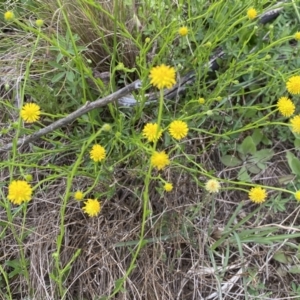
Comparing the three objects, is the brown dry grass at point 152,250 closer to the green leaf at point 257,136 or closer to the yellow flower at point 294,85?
the green leaf at point 257,136

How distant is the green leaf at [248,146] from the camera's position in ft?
3.68

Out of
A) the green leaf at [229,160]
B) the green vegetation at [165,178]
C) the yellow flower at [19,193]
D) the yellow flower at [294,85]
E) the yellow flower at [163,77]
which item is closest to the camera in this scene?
the yellow flower at [163,77]

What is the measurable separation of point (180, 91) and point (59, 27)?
36cm

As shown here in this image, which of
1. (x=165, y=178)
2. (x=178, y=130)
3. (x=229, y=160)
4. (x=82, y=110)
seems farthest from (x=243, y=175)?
(x=82, y=110)

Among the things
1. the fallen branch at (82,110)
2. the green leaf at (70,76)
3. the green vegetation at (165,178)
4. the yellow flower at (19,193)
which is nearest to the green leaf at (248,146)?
the green vegetation at (165,178)

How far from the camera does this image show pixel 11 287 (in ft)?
3.54

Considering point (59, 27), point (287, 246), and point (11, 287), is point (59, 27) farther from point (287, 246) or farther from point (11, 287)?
point (287, 246)

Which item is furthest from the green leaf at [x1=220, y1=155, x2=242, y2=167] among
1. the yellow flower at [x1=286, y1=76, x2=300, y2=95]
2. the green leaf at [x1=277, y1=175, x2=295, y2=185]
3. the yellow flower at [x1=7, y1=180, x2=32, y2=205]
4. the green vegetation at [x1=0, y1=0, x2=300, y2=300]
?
the yellow flower at [x1=7, y1=180, x2=32, y2=205]

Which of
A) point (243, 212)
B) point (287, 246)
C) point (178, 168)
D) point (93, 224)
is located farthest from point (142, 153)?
point (287, 246)

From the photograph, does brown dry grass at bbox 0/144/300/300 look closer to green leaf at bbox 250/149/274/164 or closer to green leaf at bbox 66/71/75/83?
green leaf at bbox 250/149/274/164


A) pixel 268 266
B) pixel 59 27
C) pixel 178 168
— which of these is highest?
pixel 59 27

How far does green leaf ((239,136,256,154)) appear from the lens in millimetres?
1121

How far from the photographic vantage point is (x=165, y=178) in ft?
3.48

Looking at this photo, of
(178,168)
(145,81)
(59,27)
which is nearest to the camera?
(145,81)
